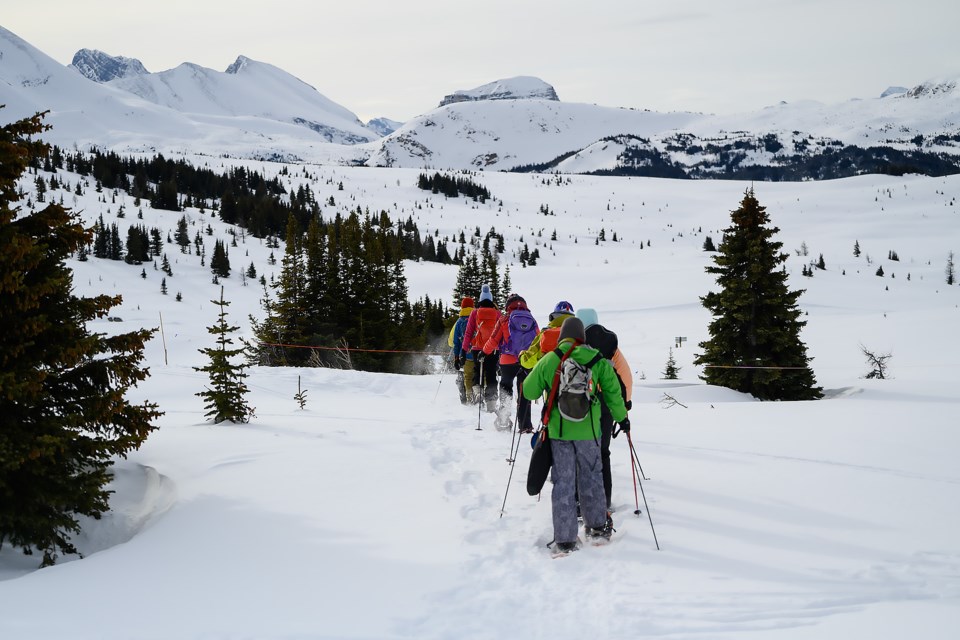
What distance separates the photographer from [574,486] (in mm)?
4887

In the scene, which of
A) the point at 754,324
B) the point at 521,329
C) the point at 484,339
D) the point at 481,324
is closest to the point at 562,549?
the point at 521,329

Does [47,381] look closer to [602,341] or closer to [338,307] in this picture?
[602,341]

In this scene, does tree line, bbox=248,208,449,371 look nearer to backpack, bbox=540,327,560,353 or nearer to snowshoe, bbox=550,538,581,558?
backpack, bbox=540,327,560,353

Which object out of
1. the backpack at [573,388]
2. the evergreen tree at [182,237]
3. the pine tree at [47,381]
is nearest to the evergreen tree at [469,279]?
the pine tree at [47,381]

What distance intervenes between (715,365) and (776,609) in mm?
13356

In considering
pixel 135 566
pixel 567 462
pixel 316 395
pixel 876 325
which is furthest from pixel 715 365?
pixel 876 325

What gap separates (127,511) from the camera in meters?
5.99

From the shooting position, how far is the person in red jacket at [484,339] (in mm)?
9969

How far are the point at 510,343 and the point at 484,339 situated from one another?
4.10 ft

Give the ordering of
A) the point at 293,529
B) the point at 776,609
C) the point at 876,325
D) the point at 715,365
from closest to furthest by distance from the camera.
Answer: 1. the point at 776,609
2. the point at 293,529
3. the point at 715,365
4. the point at 876,325

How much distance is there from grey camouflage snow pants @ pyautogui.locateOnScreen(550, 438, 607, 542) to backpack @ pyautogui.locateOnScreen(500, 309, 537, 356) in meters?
3.64

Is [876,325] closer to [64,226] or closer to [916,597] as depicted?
[916,597]

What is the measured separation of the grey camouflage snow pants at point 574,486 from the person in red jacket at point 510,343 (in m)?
3.32

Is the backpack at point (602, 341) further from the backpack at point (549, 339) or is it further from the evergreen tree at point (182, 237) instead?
the evergreen tree at point (182, 237)
